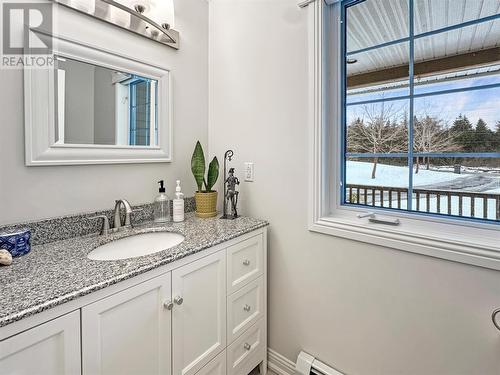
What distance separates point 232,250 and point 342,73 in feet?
3.38

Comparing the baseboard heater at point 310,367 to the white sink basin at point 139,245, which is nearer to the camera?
the white sink basin at point 139,245

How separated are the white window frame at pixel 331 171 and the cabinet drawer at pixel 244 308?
44 centimetres

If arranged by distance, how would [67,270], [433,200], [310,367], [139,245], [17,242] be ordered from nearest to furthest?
[67,270]
[17,242]
[433,200]
[139,245]
[310,367]

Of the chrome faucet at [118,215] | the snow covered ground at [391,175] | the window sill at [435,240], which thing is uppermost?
the snow covered ground at [391,175]

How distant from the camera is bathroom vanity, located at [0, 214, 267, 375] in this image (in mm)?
665

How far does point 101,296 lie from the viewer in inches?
A: 30.1

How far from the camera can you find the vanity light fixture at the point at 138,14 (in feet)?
3.91

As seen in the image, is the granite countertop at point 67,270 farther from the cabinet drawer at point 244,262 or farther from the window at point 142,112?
the window at point 142,112

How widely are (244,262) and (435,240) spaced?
2.67 feet

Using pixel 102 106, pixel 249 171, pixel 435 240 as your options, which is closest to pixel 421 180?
pixel 435 240

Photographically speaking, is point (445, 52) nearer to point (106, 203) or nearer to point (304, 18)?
point (304, 18)

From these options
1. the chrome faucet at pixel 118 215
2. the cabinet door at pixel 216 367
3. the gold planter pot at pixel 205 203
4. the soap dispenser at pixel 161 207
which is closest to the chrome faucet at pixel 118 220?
the chrome faucet at pixel 118 215

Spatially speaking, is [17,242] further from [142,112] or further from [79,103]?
[142,112]

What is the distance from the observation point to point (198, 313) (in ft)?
3.55
